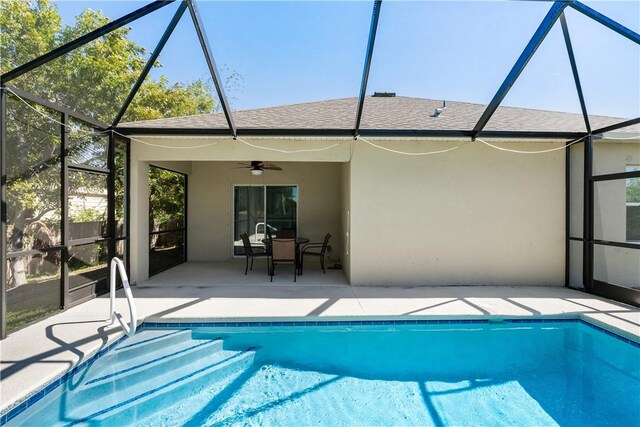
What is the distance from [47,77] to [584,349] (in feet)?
39.0

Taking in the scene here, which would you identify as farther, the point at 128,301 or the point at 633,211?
the point at 633,211

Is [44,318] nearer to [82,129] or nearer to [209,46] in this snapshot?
[82,129]

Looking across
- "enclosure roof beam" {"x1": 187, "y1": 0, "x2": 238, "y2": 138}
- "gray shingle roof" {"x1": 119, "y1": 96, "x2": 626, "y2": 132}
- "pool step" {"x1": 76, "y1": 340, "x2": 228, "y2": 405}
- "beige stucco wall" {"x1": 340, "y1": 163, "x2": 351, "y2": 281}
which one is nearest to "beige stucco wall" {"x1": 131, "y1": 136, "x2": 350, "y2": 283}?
"beige stucco wall" {"x1": 340, "y1": 163, "x2": 351, "y2": 281}

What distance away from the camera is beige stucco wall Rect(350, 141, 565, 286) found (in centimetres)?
665

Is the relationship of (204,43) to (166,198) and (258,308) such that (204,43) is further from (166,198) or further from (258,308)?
(166,198)

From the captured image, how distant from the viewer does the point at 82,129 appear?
5281 mm

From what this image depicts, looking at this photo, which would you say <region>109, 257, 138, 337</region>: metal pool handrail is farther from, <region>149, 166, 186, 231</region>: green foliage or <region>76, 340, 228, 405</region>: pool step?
<region>149, 166, 186, 231</region>: green foliage

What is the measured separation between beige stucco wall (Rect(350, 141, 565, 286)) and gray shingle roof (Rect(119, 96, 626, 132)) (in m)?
0.47

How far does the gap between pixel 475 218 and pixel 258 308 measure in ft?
15.3

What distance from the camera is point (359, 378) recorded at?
3641mm

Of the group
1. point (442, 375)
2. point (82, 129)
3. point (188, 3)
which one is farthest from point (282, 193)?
point (442, 375)

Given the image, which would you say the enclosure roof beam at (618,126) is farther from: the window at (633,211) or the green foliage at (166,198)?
the green foliage at (166,198)

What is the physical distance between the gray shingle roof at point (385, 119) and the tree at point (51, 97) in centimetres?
162

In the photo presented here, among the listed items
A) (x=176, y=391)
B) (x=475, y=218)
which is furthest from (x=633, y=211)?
(x=176, y=391)
